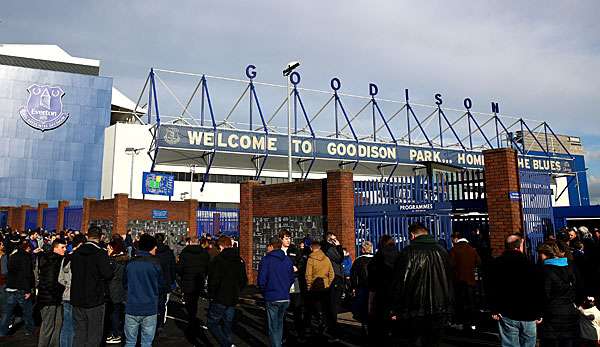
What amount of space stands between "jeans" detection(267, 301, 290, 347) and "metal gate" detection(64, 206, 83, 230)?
26698mm

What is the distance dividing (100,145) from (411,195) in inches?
1618

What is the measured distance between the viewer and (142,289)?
5.87 meters

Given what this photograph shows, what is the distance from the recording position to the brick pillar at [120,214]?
25.1 metres

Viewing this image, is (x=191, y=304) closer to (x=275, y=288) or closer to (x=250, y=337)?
(x=250, y=337)

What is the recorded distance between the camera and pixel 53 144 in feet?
149

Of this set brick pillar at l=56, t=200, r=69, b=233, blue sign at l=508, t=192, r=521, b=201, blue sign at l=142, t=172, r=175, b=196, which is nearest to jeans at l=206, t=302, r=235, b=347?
blue sign at l=508, t=192, r=521, b=201

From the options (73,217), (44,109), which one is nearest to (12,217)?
(73,217)

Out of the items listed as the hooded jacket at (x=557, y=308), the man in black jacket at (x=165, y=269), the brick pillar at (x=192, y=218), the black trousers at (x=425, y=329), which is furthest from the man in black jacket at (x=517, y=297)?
the brick pillar at (x=192, y=218)

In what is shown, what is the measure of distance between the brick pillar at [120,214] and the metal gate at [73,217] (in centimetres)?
578

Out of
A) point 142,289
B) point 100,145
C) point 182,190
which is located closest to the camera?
point 142,289

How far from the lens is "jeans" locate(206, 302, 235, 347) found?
6.75m

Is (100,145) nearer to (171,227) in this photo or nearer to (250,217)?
(171,227)

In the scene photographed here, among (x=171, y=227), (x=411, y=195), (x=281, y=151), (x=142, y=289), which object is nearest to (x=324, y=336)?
(x=142, y=289)

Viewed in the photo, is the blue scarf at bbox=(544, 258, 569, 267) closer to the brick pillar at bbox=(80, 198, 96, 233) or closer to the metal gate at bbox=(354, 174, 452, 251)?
the metal gate at bbox=(354, 174, 452, 251)
